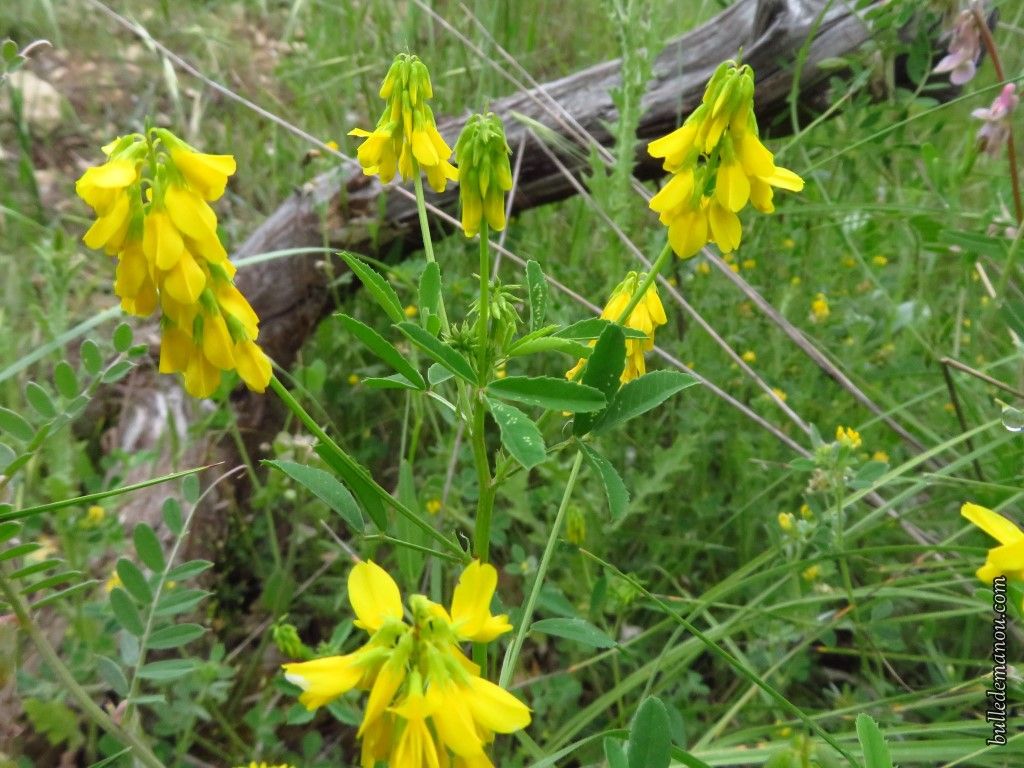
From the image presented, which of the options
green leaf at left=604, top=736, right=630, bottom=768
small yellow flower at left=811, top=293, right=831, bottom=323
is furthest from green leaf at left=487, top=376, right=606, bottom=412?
small yellow flower at left=811, top=293, right=831, bottom=323

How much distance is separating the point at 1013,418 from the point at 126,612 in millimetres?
962

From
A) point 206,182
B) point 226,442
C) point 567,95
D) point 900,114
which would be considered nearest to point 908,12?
point 900,114

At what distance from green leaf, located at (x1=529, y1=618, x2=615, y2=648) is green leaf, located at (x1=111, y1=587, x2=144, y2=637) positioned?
449 mm

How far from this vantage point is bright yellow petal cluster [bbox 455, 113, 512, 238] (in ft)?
2.11

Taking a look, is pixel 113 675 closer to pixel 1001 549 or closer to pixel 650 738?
pixel 650 738

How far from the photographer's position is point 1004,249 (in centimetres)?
116

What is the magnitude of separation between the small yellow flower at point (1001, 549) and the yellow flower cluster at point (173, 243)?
0.49 m

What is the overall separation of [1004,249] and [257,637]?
134cm

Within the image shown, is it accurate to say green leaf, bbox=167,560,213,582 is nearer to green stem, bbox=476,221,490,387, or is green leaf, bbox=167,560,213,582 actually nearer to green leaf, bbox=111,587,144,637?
green leaf, bbox=111,587,144,637

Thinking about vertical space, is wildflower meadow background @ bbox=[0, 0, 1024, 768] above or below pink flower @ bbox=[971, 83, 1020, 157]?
below

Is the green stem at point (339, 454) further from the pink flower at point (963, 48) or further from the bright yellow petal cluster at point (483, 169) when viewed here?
the pink flower at point (963, 48)

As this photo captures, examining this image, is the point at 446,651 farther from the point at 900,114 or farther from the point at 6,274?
the point at 6,274

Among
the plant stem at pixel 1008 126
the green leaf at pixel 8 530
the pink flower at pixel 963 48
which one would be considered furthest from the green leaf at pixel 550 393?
the pink flower at pixel 963 48

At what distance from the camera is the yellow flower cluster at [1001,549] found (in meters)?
0.51
